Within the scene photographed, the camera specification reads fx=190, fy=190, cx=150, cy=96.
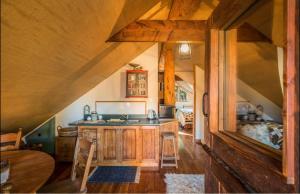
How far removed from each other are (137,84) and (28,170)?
2886 mm

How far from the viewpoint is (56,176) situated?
313cm

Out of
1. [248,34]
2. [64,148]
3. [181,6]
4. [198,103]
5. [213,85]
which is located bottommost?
[64,148]

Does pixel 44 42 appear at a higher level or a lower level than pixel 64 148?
higher

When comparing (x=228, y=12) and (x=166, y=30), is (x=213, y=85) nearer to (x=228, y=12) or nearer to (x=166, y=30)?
(x=228, y=12)

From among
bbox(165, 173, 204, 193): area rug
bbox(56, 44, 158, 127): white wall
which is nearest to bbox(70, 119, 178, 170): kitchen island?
bbox(165, 173, 204, 193): area rug

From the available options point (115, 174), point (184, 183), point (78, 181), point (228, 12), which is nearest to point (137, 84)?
point (115, 174)

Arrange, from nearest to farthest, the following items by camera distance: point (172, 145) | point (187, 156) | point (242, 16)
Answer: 1. point (242, 16)
2. point (172, 145)
3. point (187, 156)

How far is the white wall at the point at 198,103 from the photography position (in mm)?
5074

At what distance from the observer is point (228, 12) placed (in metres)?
1.43

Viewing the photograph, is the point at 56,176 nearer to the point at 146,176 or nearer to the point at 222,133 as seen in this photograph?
the point at 146,176

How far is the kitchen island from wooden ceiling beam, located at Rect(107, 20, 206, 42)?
151 cm

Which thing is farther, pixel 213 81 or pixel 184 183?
pixel 184 183

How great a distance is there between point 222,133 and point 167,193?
143 cm

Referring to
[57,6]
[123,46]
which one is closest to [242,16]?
[57,6]
